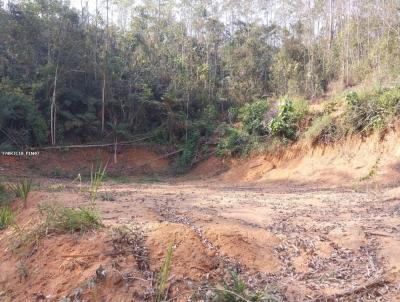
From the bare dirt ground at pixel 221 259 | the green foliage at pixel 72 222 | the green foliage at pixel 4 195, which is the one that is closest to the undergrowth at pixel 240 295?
the bare dirt ground at pixel 221 259

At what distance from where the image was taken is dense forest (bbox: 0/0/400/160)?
15.5m

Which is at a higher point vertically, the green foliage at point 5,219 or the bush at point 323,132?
the bush at point 323,132

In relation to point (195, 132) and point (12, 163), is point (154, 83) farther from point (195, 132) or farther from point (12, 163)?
point (12, 163)

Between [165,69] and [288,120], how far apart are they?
27.3 ft

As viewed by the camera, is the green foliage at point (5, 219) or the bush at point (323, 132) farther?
the bush at point (323, 132)

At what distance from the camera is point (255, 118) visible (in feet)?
48.3

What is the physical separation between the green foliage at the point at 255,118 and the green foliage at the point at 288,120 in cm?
76

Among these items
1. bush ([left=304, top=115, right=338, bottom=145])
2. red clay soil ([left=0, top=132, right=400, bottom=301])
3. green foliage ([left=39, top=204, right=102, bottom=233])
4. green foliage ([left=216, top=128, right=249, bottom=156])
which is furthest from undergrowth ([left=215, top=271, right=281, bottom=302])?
green foliage ([left=216, top=128, right=249, bottom=156])

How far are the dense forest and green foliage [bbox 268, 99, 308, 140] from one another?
0.06 m

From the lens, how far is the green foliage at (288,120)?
43.0ft

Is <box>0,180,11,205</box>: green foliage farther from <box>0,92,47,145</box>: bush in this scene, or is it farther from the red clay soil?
<box>0,92,47,145</box>: bush

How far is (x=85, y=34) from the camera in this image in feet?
56.5

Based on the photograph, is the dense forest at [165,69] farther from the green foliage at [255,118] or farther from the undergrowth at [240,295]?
the undergrowth at [240,295]

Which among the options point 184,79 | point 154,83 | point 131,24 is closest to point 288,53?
point 184,79
